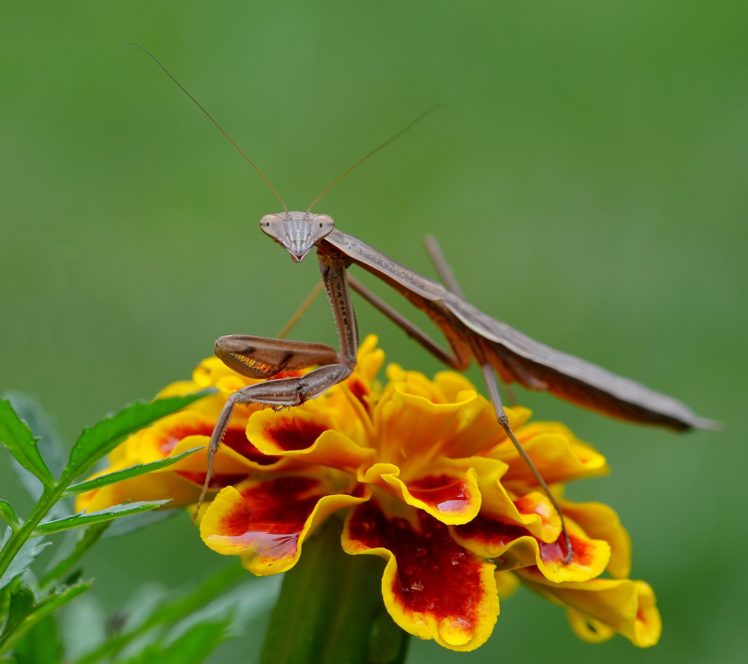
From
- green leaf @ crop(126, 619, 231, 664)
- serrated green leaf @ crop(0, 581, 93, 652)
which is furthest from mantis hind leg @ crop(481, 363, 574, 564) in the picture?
serrated green leaf @ crop(0, 581, 93, 652)

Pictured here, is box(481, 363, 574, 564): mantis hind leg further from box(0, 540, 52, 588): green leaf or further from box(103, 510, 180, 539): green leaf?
box(0, 540, 52, 588): green leaf

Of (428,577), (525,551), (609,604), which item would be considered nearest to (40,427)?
(428,577)

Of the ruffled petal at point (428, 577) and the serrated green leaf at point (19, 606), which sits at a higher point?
the ruffled petal at point (428, 577)

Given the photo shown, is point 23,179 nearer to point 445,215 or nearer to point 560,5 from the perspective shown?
point 445,215

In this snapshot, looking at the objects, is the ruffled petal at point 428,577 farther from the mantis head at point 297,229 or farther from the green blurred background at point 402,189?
the green blurred background at point 402,189

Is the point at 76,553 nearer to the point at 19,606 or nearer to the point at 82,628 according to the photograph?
the point at 19,606

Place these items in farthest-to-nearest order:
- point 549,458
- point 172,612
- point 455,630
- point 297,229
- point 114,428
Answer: point 297,229, point 549,458, point 172,612, point 455,630, point 114,428

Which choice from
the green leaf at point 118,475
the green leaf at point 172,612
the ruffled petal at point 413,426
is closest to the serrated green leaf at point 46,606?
the green leaf at point 118,475
